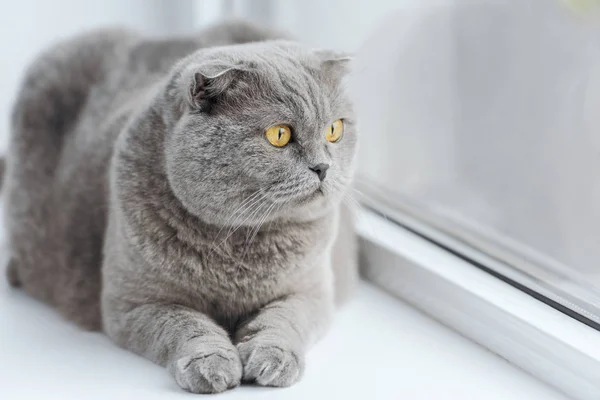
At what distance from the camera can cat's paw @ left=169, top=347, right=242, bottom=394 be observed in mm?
1168

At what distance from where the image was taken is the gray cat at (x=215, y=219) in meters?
1.17

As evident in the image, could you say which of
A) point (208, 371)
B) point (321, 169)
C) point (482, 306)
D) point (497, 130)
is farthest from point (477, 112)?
point (208, 371)

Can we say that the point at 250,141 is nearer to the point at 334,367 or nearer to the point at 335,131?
the point at 335,131

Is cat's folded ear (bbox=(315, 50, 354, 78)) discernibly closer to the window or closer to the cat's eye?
the cat's eye

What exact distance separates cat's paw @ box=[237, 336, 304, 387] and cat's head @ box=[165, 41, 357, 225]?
0.60 ft

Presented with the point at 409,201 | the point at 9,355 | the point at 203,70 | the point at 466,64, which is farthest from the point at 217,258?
the point at 466,64

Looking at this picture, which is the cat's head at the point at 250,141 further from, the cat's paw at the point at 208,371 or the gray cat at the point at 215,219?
the cat's paw at the point at 208,371

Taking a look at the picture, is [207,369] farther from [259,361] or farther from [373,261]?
[373,261]

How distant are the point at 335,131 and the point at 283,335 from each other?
0.32m

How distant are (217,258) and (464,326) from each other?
48 centimetres

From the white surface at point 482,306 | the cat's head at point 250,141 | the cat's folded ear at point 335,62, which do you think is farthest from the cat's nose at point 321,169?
the white surface at point 482,306

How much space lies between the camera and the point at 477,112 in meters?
1.72

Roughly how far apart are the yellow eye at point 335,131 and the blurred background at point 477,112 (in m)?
0.40

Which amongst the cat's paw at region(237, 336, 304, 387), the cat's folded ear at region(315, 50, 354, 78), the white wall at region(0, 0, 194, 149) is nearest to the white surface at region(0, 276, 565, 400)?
the cat's paw at region(237, 336, 304, 387)
